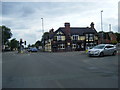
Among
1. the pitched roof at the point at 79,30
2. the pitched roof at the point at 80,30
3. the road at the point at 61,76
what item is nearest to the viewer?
the road at the point at 61,76

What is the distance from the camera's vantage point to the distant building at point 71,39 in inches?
2304

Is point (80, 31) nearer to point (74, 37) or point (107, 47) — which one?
point (74, 37)

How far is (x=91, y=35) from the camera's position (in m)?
61.8

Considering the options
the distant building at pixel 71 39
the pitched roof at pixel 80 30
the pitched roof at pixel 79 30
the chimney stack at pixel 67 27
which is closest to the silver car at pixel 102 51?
the distant building at pixel 71 39

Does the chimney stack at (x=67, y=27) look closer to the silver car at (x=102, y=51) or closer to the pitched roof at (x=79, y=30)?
the pitched roof at (x=79, y=30)

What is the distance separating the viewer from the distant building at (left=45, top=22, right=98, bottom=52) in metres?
58.5

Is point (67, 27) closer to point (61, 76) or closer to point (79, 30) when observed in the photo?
point (79, 30)

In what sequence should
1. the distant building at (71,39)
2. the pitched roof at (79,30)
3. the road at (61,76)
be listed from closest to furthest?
the road at (61,76) → the distant building at (71,39) → the pitched roof at (79,30)

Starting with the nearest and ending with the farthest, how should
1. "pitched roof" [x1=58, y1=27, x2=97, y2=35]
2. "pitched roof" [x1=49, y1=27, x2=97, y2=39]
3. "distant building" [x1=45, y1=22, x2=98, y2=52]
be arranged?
"distant building" [x1=45, y1=22, x2=98, y2=52] < "pitched roof" [x1=49, y1=27, x2=97, y2=39] < "pitched roof" [x1=58, y1=27, x2=97, y2=35]

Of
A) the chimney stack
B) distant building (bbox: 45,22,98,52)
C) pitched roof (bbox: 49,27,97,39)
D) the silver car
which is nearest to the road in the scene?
the silver car

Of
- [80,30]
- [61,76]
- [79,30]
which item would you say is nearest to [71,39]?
[79,30]

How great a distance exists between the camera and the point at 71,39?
59938 millimetres

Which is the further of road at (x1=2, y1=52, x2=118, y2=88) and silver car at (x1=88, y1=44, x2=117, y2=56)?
silver car at (x1=88, y1=44, x2=117, y2=56)

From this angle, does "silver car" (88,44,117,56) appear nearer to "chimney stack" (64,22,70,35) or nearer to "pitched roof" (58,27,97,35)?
"chimney stack" (64,22,70,35)
